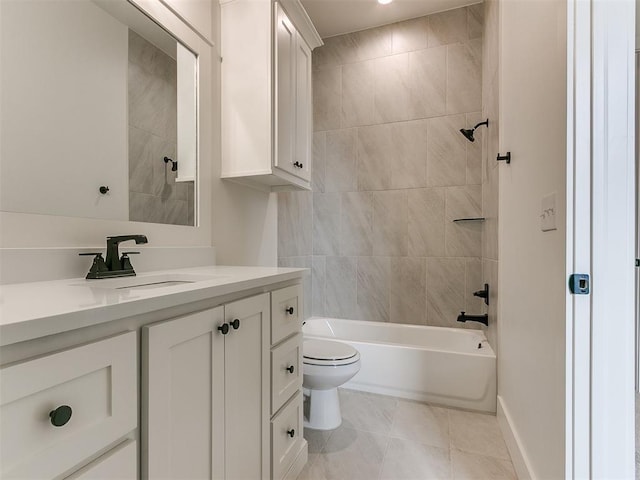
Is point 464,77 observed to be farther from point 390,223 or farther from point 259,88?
point 259,88

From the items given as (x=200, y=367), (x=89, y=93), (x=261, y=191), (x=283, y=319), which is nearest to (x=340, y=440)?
(x=283, y=319)

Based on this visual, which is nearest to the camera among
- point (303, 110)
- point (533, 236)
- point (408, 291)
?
point (533, 236)

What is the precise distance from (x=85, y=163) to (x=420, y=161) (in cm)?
235

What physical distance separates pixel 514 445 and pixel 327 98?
9.34 feet

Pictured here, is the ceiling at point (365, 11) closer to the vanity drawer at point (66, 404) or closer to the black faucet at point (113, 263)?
the black faucet at point (113, 263)

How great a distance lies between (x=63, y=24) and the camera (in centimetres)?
109

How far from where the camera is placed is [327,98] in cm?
305

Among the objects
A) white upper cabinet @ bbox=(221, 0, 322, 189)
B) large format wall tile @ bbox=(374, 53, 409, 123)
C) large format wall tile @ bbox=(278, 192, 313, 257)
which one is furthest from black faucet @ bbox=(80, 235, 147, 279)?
large format wall tile @ bbox=(374, 53, 409, 123)

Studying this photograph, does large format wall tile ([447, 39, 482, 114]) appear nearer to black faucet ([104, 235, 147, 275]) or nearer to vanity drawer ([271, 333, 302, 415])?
vanity drawer ([271, 333, 302, 415])

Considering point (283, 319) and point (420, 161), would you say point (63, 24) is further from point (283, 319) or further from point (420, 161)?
point (420, 161)

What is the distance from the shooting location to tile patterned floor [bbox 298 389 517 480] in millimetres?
1491

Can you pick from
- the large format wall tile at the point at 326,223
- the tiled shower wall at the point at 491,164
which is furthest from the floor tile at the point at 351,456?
the large format wall tile at the point at 326,223

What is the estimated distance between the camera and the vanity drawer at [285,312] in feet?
4.03

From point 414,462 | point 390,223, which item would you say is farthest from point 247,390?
point 390,223
